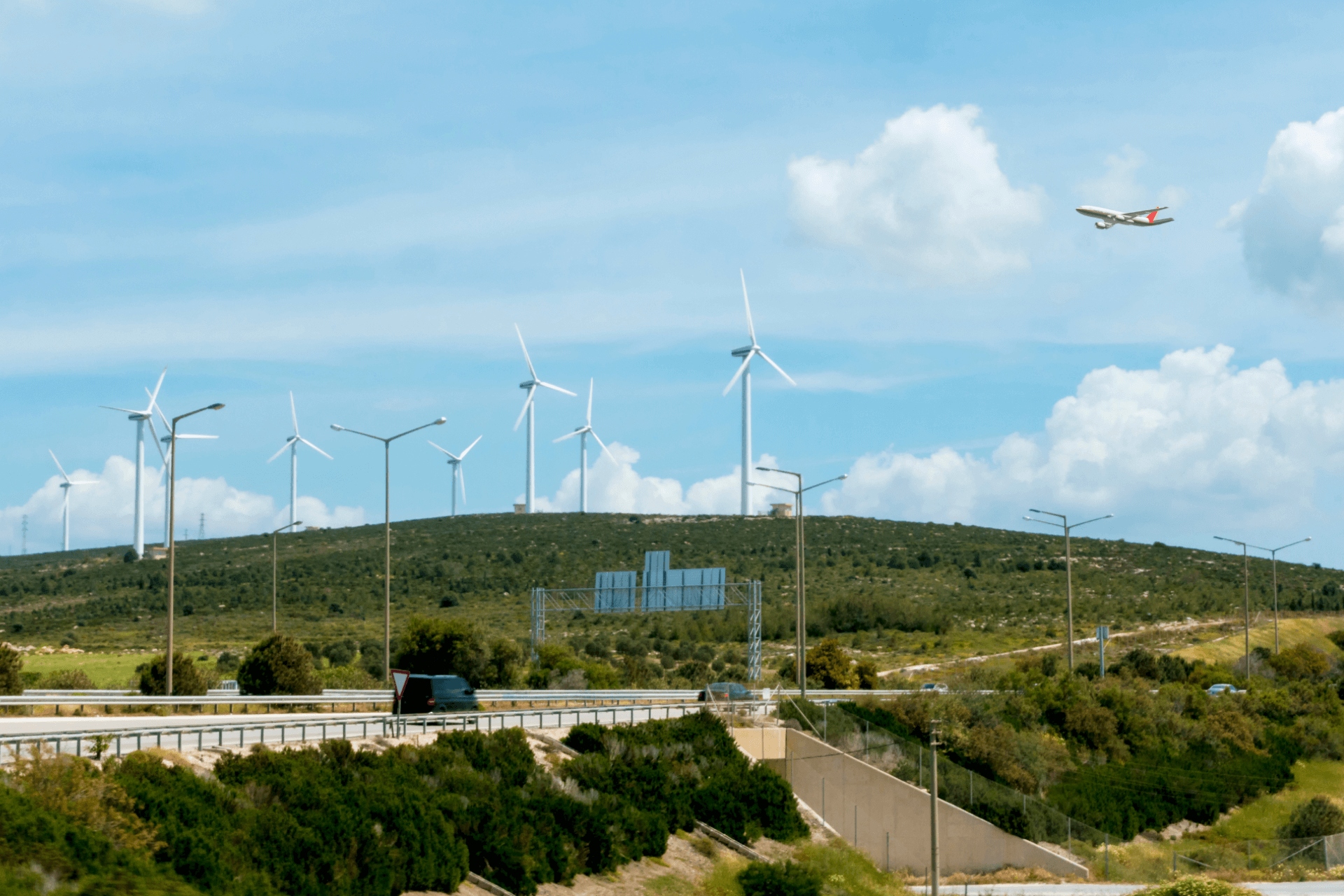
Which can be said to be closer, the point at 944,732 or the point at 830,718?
the point at 830,718

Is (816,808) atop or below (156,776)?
below

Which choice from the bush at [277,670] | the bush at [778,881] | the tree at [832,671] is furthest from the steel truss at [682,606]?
the bush at [778,881]

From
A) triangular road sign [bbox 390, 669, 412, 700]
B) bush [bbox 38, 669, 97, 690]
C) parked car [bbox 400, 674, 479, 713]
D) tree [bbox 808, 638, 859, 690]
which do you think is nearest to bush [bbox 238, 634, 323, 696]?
bush [bbox 38, 669, 97, 690]

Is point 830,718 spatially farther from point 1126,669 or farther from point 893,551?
point 893,551

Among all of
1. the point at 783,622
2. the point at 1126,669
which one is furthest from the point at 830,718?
the point at 783,622

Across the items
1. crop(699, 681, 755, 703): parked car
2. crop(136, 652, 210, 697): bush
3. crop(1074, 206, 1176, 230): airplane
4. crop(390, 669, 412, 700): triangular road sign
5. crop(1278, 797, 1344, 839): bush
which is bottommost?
crop(1278, 797, 1344, 839): bush

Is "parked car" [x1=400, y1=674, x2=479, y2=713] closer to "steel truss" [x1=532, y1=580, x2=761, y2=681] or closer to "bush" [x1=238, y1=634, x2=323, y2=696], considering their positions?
"bush" [x1=238, y1=634, x2=323, y2=696]

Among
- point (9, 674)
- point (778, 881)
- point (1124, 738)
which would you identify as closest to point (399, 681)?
point (778, 881)
